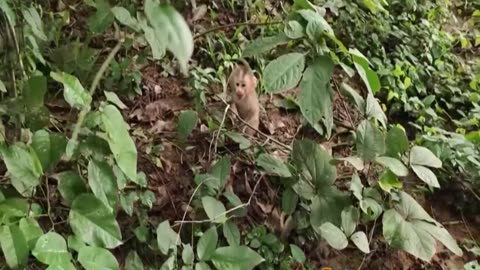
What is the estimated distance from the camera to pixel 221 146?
3297 millimetres

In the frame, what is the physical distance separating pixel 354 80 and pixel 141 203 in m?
1.68

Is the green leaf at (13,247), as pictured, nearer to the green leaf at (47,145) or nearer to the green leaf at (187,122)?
the green leaf at (47,145)

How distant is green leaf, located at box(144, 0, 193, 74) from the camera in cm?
106

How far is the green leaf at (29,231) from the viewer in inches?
92.5

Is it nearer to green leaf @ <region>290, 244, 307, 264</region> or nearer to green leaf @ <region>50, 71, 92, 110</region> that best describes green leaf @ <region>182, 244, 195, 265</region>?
green leaf @ <region>290, 244, 307, 264</region>

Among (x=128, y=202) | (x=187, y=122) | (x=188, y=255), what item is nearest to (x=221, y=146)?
(x=187, y=122)

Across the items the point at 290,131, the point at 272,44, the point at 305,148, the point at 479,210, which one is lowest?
the point at 479,210

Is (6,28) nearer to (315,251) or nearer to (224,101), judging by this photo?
(224,101)

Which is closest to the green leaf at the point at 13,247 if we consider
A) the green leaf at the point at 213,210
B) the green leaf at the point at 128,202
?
the green leaf at the point at 128,202

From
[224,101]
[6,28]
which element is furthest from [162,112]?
[6,28]

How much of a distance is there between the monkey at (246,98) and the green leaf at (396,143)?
0.80 m

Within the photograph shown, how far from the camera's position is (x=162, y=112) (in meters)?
3.59

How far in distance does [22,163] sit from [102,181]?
0.28m

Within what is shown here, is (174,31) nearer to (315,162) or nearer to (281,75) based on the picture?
(281,75)
